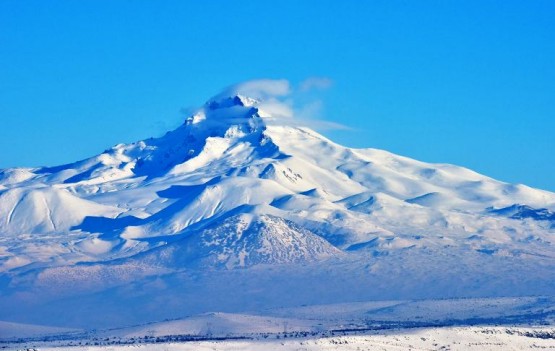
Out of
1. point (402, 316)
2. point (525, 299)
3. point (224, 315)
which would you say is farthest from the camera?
point (525, 299)

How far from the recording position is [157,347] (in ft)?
382

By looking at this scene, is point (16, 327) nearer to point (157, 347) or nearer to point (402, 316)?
point (402, 316)

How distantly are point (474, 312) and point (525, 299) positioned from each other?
21241 millimetres

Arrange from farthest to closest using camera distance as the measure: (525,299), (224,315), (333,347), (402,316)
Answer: (525,299)
(402,316)
(224,315)
(333,347)

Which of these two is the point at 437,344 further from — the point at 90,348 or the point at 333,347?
the point at 90,348

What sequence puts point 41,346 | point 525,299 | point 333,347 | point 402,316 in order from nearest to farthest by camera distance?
point 333,347
point 41,346
point 402,316
point 525,299

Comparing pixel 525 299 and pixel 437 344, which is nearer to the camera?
pixel 437 344

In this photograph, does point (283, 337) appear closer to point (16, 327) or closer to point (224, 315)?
point (224, 315)

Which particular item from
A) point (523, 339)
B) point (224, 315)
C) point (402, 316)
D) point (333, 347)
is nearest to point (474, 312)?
point (402, 316)

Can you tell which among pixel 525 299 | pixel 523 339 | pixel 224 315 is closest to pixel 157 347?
pixel 523 339

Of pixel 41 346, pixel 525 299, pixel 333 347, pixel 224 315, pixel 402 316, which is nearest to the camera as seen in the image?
pixel 333 347

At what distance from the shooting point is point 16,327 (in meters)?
181

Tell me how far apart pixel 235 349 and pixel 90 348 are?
39.0 feet

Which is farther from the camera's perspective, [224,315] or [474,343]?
[224,315]
